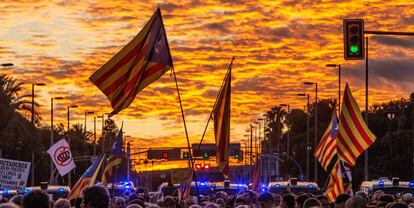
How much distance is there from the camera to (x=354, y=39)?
27.0 metres

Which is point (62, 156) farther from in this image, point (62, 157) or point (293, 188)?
point (293, 188)

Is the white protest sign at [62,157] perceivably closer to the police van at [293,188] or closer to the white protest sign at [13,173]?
the police van at [293,188]

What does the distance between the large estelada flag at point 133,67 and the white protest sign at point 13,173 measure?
12969 mm

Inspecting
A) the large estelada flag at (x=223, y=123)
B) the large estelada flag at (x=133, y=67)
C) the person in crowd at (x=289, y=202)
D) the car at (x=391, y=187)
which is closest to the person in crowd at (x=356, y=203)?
the person in crowd at (x=289, y=202)

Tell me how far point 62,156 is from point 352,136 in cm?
1673

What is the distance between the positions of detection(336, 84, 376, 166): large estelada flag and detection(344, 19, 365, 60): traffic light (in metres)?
1.85

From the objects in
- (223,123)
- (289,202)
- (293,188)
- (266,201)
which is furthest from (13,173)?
(266,201)

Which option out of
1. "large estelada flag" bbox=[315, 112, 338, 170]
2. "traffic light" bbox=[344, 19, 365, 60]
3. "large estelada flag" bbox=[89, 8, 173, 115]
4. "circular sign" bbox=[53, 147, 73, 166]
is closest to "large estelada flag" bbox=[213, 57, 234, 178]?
Result: "large estelada flag" bbox=[89, 8, 173, 115]

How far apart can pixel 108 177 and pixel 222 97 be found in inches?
126

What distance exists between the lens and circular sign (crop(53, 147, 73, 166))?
3941 centimetres

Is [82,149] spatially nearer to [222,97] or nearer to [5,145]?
[5,145]

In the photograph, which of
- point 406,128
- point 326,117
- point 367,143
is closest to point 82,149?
point 326,117

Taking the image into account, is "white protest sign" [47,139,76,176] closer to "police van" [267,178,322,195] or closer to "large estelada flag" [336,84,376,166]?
"police van" [267,178,322,195]

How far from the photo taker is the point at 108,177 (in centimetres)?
2303
